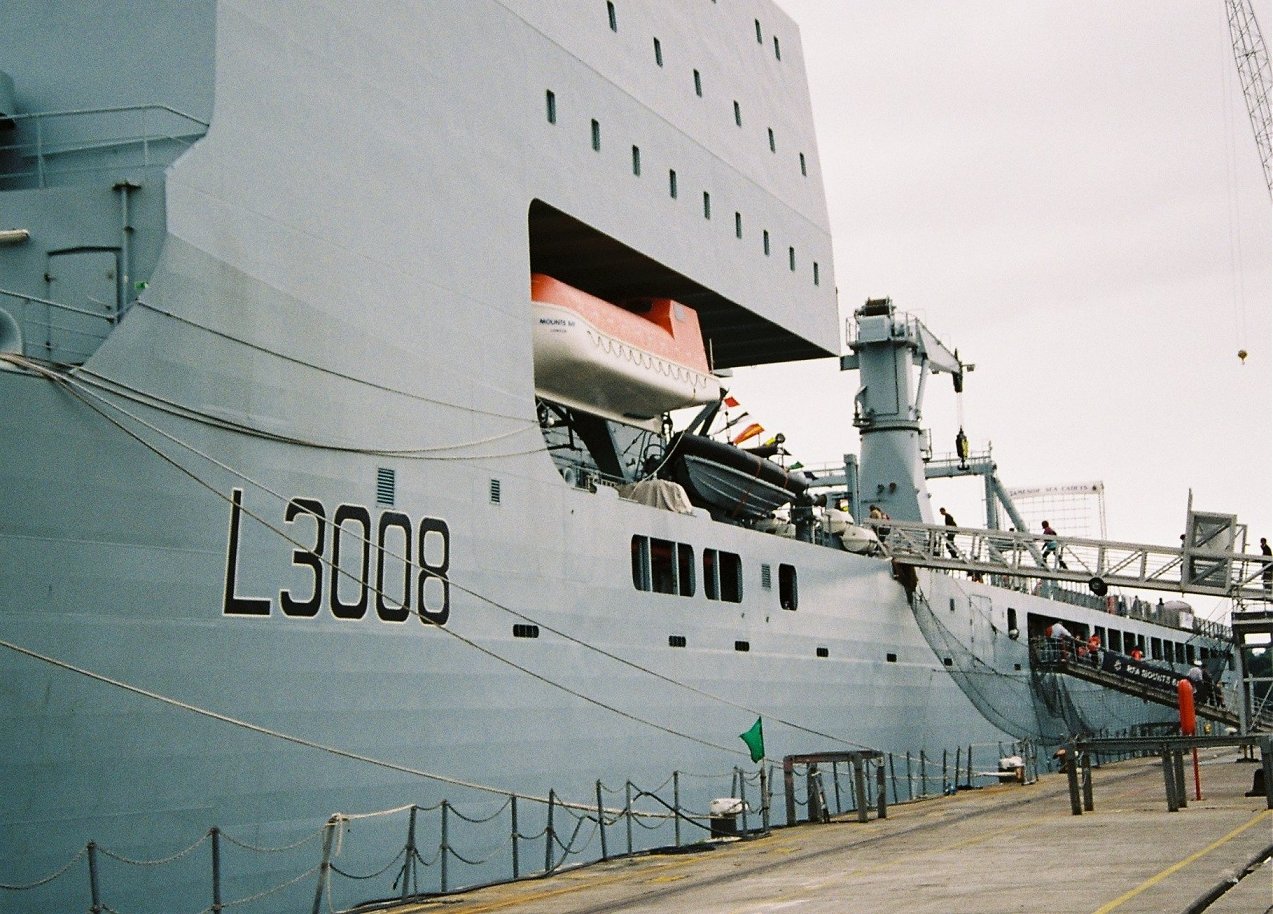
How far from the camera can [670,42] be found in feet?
66.0

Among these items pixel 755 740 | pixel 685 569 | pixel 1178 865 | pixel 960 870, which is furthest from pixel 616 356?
pixel 1178 865

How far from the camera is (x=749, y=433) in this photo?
986 inches

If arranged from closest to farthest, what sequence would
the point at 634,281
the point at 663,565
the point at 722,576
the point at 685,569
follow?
1. the point at 663,565
2. the point at 685,569
3. the point at 634,281
4. the point at 722,576

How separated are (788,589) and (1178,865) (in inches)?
414

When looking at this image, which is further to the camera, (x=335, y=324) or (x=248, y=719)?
(x=335, y=324)

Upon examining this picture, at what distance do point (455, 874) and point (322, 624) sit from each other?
2763 mm

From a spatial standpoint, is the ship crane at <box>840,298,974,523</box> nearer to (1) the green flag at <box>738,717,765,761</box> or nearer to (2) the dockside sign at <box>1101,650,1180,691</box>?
(2) the dockside sign at <box>1101,650,1180,691</box>

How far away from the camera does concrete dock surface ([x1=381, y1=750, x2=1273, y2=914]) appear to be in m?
10.2

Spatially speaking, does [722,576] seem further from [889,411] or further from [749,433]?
[889,411]

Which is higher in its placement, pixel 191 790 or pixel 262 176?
pixel 262 176

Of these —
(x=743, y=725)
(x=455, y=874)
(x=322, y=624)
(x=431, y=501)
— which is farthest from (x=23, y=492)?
(x=743, y=725)

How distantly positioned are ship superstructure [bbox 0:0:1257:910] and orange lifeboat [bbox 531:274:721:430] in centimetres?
14

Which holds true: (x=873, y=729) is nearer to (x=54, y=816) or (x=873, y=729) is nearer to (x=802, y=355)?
(x=802, y=355)

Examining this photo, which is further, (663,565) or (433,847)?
(663,565)
